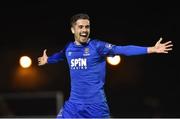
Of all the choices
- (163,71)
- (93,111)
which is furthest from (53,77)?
(93,111)

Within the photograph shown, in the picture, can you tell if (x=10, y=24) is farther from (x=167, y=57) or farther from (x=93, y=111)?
(x=93, y=111)

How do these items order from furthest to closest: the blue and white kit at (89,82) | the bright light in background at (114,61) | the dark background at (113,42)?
the bright light in background at (114,61)
the dark background at (113,42)
the blue and white kit at (89,82)

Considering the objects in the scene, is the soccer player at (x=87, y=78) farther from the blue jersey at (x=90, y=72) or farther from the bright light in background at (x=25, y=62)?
the bright light in background at (x=25, y=62)

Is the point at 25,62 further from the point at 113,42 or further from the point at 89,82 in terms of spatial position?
the point at 89,82

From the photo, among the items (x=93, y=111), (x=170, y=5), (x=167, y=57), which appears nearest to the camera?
(x=93, y=111)

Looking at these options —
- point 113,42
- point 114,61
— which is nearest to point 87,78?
point 113,42

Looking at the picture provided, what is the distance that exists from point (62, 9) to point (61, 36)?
0.75 m

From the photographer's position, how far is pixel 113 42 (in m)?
13.0

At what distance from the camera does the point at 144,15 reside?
12.7m

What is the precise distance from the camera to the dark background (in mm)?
12633

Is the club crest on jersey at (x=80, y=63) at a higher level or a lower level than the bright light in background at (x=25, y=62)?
higher

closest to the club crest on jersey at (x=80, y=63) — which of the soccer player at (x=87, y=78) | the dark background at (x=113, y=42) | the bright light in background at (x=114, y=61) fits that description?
the soccer player at (x=87, y=78)

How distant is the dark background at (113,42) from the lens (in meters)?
12.6

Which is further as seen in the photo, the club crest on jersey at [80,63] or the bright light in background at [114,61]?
the bright light in background at [114,61]
